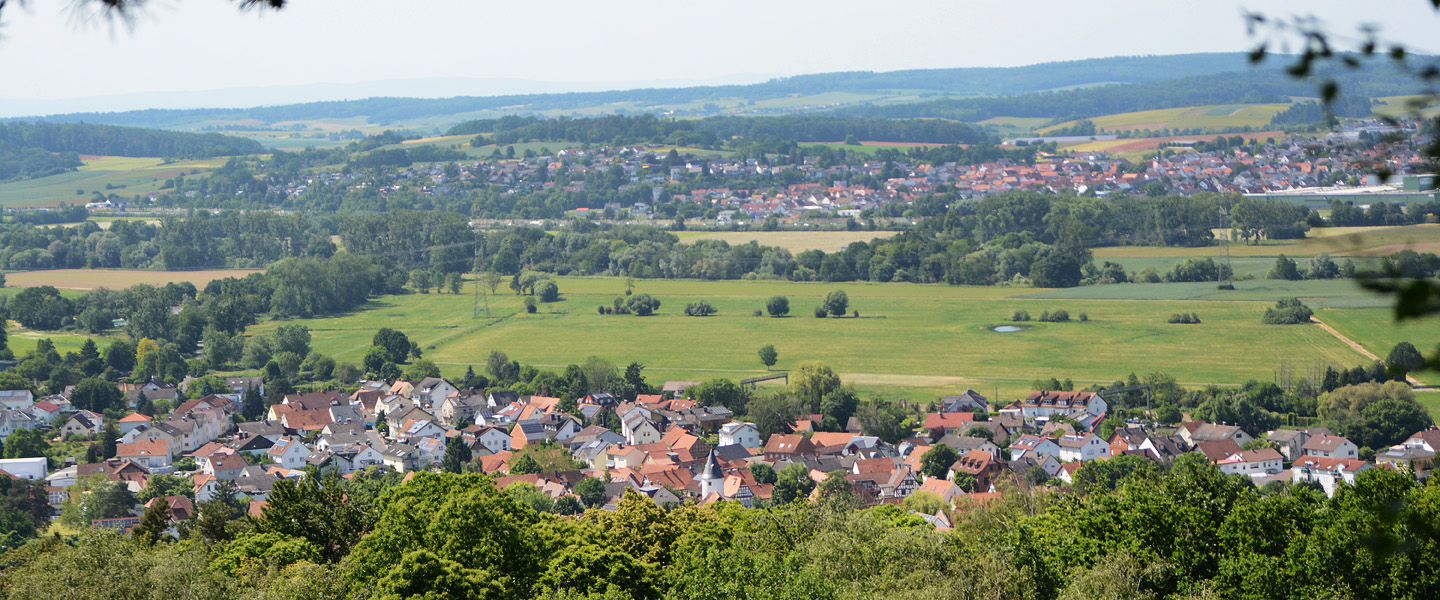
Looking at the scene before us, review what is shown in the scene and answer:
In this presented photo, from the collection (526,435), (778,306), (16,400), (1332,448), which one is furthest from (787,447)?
(16,400)

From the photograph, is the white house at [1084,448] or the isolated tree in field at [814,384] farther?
the isolated tree in field at [814,384]

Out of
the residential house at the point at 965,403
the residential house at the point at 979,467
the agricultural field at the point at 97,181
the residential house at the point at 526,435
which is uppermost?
the agricultural field at the point at 97,181

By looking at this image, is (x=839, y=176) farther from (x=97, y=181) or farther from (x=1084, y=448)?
(x=1084, y=448)

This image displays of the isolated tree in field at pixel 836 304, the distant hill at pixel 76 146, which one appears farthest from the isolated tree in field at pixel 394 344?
the distant hill at pixel 76 146

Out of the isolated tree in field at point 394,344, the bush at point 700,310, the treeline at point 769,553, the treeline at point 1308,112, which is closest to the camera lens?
the treeline at point 769,553

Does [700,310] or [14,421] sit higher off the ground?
[14,421]

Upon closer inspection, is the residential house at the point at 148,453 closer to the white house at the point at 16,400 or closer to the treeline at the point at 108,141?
the white house at the point at 16,400

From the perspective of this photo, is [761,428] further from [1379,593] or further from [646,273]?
[646,273]
